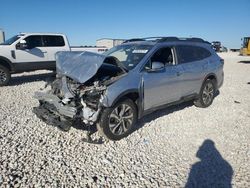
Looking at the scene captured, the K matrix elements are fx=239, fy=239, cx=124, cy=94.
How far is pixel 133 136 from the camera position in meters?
4.86

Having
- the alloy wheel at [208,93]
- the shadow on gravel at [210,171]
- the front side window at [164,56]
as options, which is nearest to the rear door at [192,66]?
the front side window at [164,56]

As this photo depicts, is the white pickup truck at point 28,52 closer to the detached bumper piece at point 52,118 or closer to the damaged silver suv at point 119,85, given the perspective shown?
the damaged silver suv at point 119,85

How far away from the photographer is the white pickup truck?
9.66m

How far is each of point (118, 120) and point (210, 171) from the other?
71.4 inches

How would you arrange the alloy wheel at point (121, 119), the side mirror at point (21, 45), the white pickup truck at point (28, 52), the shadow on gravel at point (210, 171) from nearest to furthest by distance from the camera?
the shadow on gravel at point (210, 171) < the alloy wheel at point (121, 119) < the white pickup truck at point (28, 52) < the side mirror at point (21, 45)

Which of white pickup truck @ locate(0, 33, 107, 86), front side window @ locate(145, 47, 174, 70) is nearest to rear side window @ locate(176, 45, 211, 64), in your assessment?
front side window @ locate(145, 47, 174, 70)

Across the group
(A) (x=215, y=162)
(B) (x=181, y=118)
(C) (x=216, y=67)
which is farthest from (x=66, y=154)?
(C) (x=216, y=67)

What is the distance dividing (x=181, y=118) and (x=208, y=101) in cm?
148

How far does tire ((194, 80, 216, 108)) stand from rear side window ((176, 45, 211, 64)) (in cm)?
78

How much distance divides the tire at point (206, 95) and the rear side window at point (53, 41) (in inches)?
292

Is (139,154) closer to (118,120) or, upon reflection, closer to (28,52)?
(118,120)

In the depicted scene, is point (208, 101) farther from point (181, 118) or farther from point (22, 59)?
point (22, 59)

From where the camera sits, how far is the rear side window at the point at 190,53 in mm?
5864

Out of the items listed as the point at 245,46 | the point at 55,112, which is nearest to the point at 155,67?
the point at 55,112
